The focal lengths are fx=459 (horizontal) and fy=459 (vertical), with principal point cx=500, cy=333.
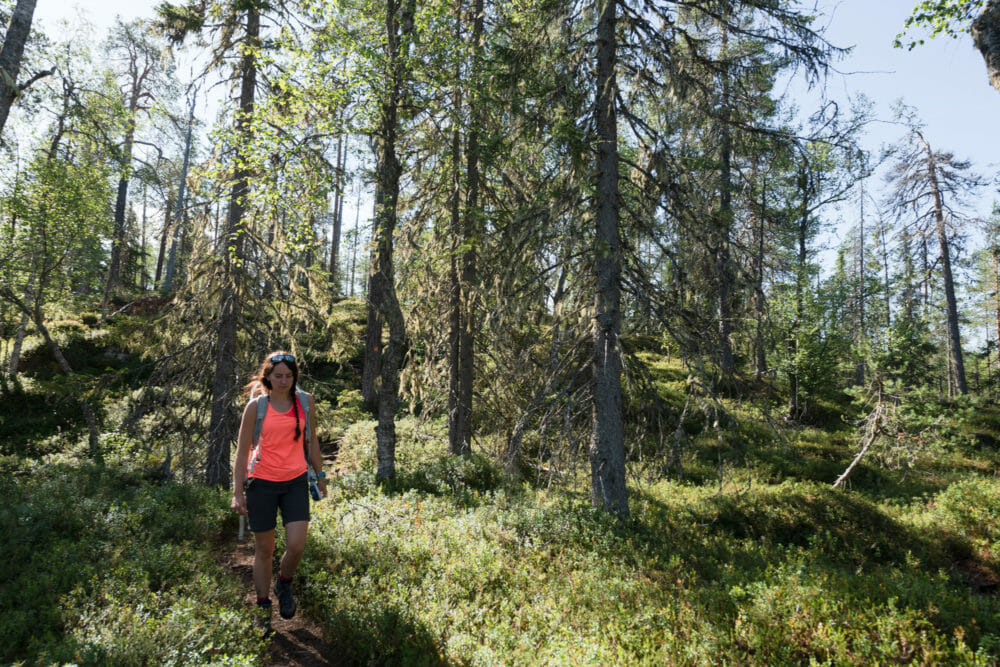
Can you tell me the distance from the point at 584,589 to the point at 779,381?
1727 centimetres

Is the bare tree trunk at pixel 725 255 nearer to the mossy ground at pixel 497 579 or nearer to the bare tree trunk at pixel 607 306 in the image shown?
the bare tree trunk at pixel 607 306

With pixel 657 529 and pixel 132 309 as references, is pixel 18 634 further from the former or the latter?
pixel 132 309

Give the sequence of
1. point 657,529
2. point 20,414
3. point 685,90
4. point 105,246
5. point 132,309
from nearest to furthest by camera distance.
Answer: point 685,90, point 657,529, point 20,414, point 132,309, point 105,246

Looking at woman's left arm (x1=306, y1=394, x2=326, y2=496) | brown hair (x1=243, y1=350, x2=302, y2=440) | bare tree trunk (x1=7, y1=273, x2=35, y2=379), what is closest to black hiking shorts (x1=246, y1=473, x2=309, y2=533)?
woman's left arm (x1=306, y1=394, x2=326, y2=496)

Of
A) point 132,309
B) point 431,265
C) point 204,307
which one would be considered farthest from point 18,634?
point 132,309

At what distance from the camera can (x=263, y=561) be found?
4.48 m

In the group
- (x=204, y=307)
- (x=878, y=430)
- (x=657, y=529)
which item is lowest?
(x=657, y=529)

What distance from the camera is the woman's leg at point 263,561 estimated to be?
441 centimetres

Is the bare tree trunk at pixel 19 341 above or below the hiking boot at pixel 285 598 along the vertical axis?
above

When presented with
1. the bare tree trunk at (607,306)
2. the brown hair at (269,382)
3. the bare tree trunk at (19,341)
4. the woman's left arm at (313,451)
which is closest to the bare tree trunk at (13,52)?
the brown hair at (269,382)

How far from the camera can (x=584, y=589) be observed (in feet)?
16.9

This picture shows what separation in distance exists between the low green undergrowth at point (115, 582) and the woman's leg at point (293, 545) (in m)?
0.49

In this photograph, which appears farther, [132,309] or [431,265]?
[132,309]

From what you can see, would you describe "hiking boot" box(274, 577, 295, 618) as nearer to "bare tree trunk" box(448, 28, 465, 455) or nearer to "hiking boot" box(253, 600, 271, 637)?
"hiking boot" box(253, 600, 271, 637)
